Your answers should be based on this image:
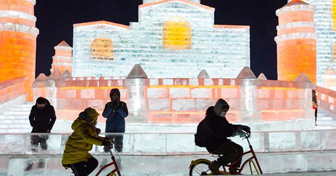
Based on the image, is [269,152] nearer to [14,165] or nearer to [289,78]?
[14,165]

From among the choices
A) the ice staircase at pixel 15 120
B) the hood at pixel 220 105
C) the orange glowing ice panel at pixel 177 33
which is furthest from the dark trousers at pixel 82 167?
the orange glowing ice panel at pixel 177 33

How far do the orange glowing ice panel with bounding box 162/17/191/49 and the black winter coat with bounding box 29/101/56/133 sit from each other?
→ 1690 cm

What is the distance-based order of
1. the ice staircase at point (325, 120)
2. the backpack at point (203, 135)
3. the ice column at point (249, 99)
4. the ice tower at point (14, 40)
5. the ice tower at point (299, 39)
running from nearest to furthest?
the backpack at point (203, 135)
the ice column at point (249, 99)
the ice staircase at point (325, 120)
the ice tower at point (14, 40)
the ice tower at point (299, 39)

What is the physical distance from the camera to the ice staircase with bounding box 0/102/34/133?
36.9ft

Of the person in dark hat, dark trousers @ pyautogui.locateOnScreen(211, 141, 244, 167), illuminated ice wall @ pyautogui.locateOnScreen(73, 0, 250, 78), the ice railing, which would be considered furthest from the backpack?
illuminated ice wall @ pyautogui.locateOnScreen(73, 0, 250, 78)

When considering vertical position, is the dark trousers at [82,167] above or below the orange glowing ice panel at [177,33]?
below

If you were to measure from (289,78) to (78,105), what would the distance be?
47.9ft

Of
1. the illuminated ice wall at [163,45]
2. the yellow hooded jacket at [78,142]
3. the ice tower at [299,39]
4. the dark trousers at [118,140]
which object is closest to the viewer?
the yellow hooded jacket at [78,142]

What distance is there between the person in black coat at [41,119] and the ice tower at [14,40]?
33.6ft

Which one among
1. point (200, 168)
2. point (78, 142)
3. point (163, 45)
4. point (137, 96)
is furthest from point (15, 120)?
point (163, 45)

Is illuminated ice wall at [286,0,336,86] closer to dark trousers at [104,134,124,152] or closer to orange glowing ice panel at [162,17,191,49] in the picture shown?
orange glowing ice panel at [162,17,191,49]

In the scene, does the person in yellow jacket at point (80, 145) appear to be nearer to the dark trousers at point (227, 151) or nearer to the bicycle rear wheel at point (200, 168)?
the bicycle rear wheel at point (200, 168)

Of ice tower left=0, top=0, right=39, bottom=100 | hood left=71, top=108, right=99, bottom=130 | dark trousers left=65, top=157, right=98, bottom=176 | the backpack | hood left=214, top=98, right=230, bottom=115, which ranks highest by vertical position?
ice tower left=0, top=0, right=39, bottom=100

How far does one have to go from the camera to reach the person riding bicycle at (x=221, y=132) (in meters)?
4.34
